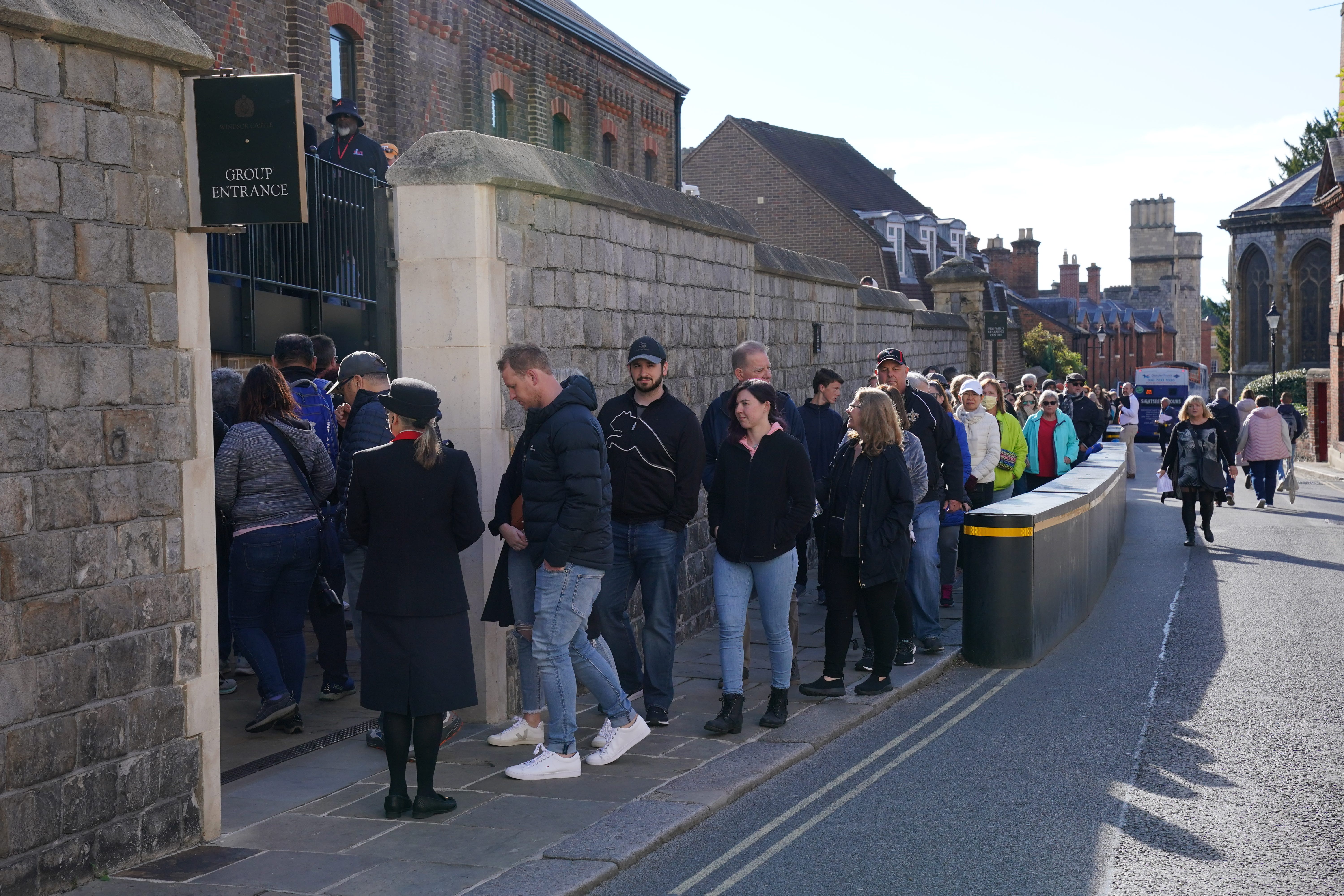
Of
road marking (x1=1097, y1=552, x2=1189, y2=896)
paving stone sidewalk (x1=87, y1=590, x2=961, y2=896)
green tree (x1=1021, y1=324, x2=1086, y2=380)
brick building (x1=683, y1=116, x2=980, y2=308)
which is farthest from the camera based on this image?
green tree (x1=1021, y1=324, x2=1086, y2=380)

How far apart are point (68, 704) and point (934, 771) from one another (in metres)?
3.96

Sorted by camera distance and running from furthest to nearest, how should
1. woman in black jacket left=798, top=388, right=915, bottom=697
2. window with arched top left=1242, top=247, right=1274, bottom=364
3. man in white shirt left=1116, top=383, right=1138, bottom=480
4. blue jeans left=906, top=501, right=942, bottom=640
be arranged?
1. window with arched top left=1242, top=247, right=1274, bottom=364
2. man in white shirt left=1116, top=383, right=1138, bottom=480
3. blue jeans left=906, top=501, right=942, bottom=640
4. woman in black jacket left=798, top=388, right=915, bottom=697

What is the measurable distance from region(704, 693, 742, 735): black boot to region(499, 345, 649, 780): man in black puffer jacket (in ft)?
3.34

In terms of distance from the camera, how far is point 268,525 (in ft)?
22.6

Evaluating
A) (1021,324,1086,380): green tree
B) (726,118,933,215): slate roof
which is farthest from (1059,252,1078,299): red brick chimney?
(726,118,933,215): slate roof

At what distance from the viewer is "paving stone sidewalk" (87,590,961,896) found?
15.9 feet

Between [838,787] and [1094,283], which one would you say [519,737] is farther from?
[1094,283]

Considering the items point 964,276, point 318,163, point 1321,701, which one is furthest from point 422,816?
point 964,276

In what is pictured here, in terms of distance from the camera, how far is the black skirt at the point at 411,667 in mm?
5465

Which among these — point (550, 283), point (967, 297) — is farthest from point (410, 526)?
point (967, 297)

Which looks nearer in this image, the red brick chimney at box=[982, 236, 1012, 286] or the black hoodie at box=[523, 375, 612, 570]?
the black hoodie at box=[523, 375, 612, 570]

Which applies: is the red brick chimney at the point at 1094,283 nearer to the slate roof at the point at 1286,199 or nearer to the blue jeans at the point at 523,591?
the slate roof at the point at 1286,199

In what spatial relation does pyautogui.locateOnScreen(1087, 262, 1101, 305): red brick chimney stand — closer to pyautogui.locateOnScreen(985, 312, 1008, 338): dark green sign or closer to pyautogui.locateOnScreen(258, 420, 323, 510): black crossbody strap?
pyautogui.locateOnScreen(985, 312, 1008, 338): dark green sign

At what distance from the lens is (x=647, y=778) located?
6.22 m
